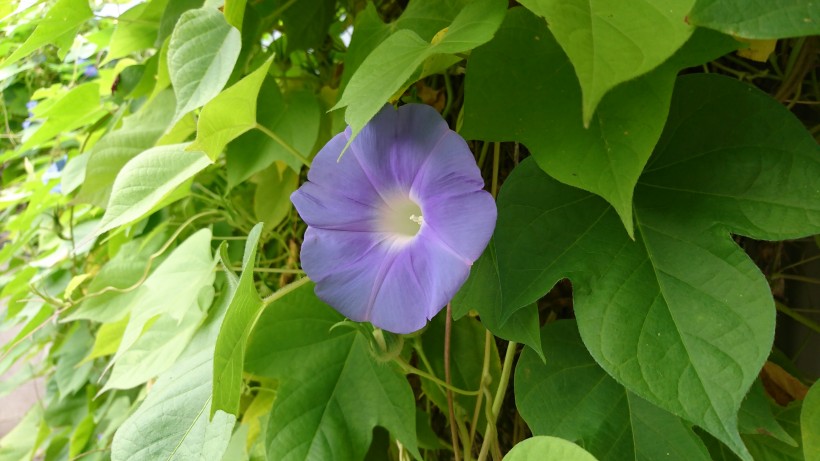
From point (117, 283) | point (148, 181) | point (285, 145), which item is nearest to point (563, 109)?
point (285, 145)

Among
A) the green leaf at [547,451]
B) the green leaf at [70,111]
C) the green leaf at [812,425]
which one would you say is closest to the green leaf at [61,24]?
the green leaf at [70,111]

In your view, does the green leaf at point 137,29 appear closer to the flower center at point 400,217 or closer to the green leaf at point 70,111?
the green leaf at point 70,111

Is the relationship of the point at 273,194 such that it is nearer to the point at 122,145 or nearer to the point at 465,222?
the point at 122,145

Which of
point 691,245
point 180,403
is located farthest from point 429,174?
point 180,403

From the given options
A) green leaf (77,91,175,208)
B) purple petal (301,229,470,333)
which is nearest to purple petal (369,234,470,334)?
purple petal (301,229,470,333)

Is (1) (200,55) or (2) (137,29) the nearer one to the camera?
(1) (200,55)
